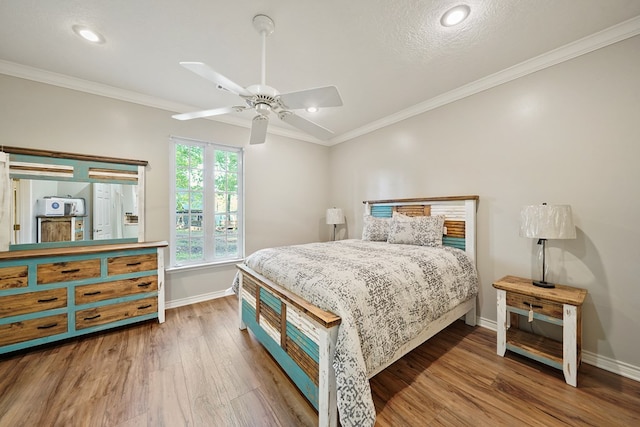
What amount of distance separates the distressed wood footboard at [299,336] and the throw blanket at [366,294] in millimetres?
65

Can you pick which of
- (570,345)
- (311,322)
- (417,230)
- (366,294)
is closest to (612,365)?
(570,345)

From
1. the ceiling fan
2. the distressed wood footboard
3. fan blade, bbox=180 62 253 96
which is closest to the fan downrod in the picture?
the ceiling fan

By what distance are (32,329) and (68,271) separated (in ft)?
1.76

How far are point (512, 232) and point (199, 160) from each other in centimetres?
406

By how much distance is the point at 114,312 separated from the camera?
2.47 metres

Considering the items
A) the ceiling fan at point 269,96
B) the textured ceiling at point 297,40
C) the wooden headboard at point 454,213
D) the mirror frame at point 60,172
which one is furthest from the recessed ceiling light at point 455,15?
the mirror frame at point 60,172

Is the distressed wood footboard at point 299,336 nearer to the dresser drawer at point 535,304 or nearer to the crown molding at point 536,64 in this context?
the dresser drawer at point 535,304

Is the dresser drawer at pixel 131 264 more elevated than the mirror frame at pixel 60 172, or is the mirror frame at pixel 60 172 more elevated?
the mirror frame at pixel 60 172

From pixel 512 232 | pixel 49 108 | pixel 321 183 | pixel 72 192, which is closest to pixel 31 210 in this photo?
pixel 72 192

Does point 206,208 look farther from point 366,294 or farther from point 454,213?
point 454,213

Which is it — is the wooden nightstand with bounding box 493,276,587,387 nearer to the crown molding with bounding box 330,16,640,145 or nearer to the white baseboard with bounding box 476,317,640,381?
the white baseboard with bounding box 476,317,640,381

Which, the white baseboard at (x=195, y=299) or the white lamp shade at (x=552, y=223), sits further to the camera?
the white baseboard at (x=195, y=299)

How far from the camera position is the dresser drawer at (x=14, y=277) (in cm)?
204

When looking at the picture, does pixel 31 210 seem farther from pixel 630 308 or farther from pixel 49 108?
pixel 630 308
